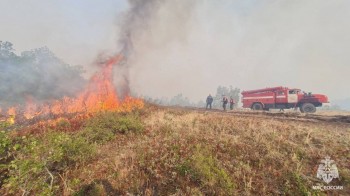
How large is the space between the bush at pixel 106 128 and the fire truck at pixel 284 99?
2046 cm

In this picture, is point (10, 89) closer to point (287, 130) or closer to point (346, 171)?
point (287, 130)

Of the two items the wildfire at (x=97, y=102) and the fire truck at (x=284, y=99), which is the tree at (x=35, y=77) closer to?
the wildfire at (x=97, y=102)

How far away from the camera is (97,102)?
47.7 ft

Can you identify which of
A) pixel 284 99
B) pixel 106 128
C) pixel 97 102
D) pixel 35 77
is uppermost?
pixel 35 77

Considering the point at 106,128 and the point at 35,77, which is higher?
the point at 35,77

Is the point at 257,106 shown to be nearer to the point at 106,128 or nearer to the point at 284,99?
the point at 284,99

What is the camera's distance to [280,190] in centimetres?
517

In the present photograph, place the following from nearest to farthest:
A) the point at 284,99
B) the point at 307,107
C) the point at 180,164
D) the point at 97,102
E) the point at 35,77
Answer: the point at 180,164 → the point at 97,102 → the point at 307,107 → the point at 284,99 → the point at 35,77

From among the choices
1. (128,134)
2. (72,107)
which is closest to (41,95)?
(72,107)

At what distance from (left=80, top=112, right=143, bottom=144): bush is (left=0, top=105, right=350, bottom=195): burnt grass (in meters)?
0.14

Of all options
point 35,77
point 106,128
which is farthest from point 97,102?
point 35,77

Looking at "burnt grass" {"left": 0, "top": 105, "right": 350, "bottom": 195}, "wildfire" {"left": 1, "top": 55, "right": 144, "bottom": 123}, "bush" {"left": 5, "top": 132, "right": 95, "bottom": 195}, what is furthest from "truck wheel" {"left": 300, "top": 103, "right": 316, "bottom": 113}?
"bush" {"left": 5, "top": 132, "right": 95, "bottom": 195}

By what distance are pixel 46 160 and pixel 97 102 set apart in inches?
377

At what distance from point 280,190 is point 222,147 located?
2.10 metres
